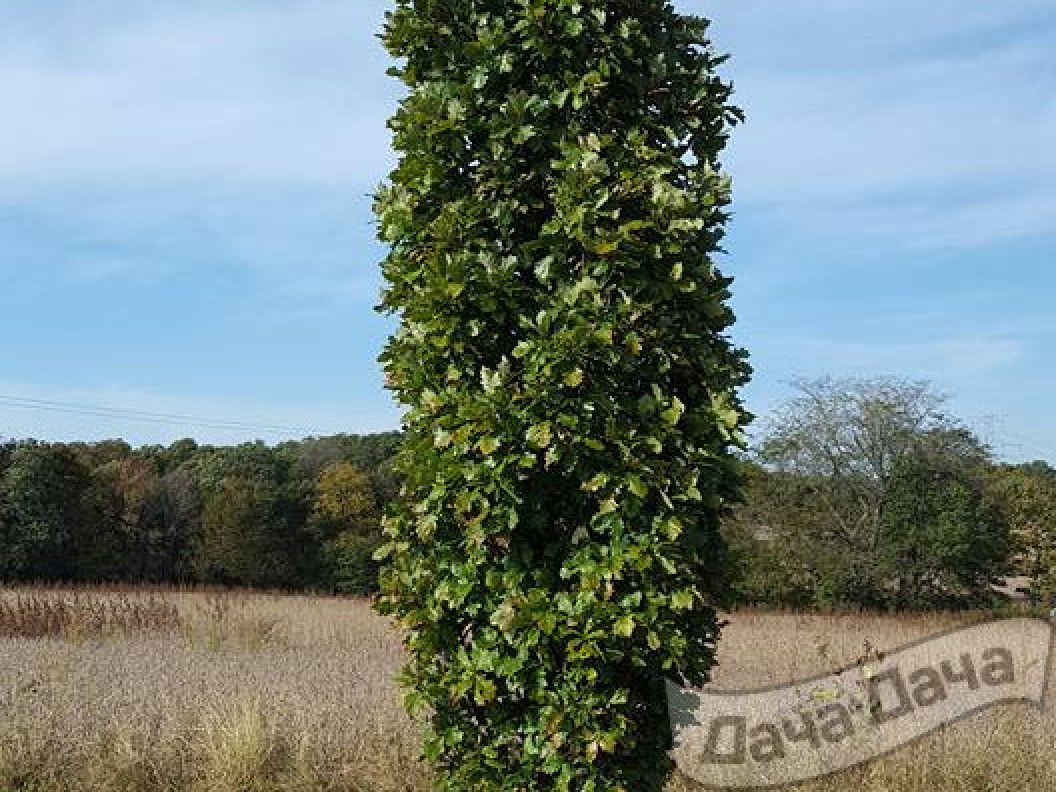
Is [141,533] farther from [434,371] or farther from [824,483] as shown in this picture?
[434,371]

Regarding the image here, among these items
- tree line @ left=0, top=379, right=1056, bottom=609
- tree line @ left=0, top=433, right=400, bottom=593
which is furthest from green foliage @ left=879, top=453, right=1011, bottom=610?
tree line @ left=0, top=433, right=400, bottom=593

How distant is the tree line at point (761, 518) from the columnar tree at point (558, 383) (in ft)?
38.2

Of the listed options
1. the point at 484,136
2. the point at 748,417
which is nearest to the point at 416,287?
the point at 484,136

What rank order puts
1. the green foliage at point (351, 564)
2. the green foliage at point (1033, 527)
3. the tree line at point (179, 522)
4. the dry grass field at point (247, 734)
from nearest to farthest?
the dry grass field at point (247, 734)
the green foliage at point (1033, 527)
the tree line at point (179, 522)
the green foliage at point (351, 564)

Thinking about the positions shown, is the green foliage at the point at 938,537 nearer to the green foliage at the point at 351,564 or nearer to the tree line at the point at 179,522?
the tree line at the point at 179,522

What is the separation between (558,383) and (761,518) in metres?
21.6

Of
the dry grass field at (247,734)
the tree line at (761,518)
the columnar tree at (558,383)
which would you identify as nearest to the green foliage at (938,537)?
the tree line at (761,518)

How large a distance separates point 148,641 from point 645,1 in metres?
11.0

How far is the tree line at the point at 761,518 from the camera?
2494 cm

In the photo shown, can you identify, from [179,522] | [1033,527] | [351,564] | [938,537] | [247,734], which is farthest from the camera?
[179,522]

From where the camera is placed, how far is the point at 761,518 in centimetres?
2581

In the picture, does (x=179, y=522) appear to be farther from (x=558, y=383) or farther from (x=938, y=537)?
(x=558, y=383)

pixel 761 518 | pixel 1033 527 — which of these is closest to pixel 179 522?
pixel 761 518

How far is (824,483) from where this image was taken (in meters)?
26.0
